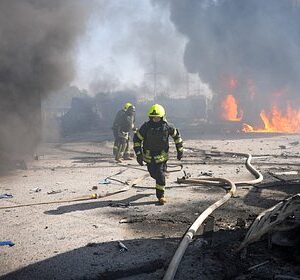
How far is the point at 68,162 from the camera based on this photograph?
13.0m

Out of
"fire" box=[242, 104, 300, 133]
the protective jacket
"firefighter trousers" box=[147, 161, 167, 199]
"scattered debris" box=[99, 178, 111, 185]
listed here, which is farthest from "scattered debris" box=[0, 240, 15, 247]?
"fire" box=[242, 104, 300, 133]

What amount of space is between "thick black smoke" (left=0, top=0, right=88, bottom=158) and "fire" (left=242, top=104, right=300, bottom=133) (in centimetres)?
1998

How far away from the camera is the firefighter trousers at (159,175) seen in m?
6.79

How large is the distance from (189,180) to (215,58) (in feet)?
87.7

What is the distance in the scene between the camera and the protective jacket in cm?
696

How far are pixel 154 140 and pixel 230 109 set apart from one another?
28.5 meters

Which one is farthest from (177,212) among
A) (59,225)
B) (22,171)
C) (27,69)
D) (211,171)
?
(27,69)

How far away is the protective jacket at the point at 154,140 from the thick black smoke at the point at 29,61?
5.02 meters

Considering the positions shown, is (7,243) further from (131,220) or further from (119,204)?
(119,204)

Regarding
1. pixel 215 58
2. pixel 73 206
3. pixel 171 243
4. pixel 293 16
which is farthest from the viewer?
pixel 215 58

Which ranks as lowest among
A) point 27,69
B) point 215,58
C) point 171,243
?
point 171,243

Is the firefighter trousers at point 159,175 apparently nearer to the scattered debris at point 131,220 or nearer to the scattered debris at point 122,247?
the scattered debris at point 131,220

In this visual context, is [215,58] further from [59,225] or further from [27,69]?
[59,225]

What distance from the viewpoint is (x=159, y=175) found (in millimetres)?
6883
